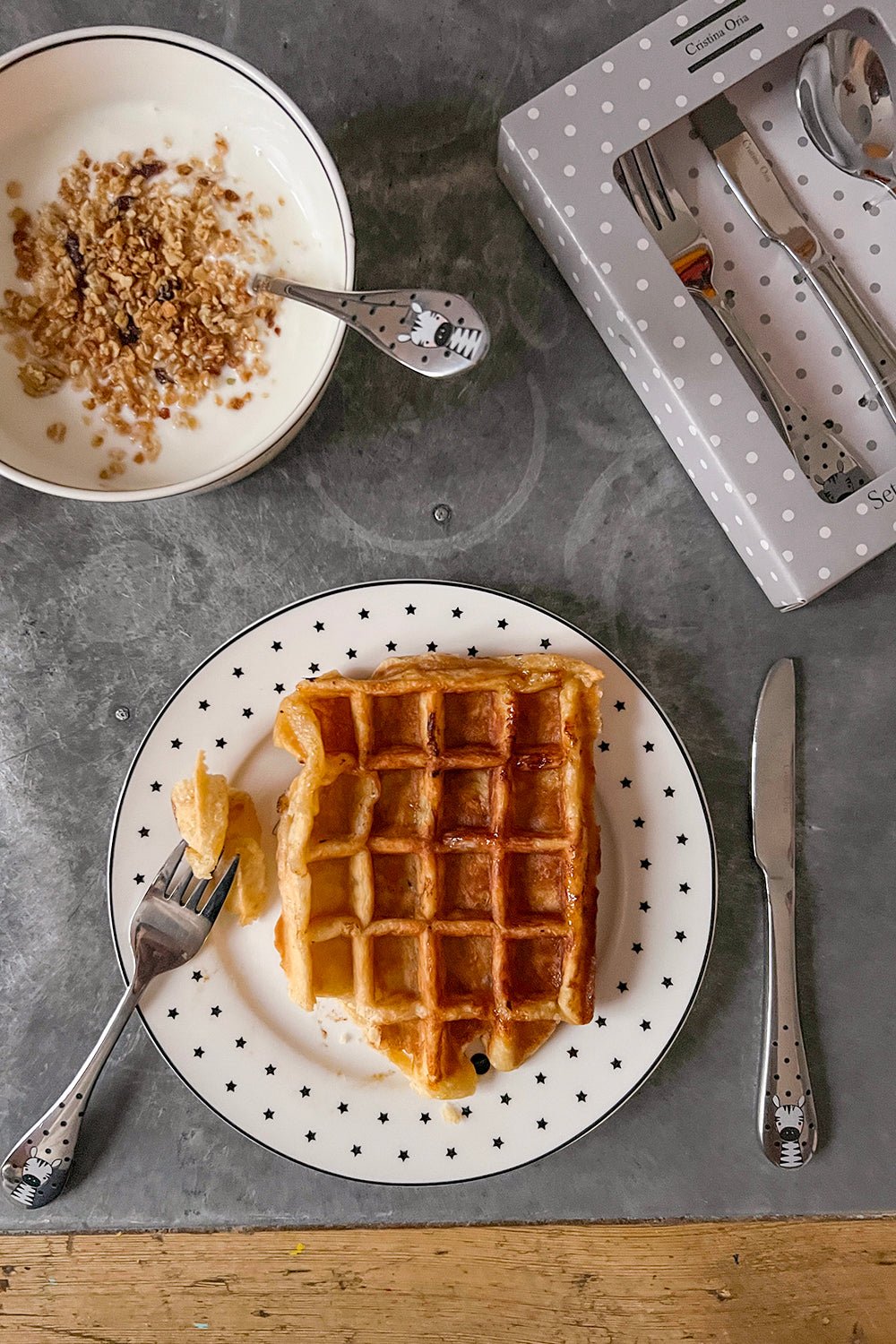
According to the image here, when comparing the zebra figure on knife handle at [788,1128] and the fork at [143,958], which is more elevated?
the fork at [143,958]

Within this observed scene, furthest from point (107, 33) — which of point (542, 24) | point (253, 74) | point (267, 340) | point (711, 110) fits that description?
point (711, 110)

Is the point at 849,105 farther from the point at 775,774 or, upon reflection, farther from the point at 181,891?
the point at 181,891

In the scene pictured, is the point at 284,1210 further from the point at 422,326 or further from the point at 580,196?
the point at 580,196

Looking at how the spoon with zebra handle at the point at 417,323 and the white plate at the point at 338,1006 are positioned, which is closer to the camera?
the spoon with zebra handle at the point at 417,323

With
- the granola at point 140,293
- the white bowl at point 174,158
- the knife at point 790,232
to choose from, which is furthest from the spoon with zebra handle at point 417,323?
the knife at point 790,232

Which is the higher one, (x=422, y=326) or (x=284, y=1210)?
(x=422, y=326)

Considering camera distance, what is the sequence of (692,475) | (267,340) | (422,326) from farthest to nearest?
(692,475) → (267,340) → (422,326)

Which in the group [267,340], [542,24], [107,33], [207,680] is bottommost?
[207,680]

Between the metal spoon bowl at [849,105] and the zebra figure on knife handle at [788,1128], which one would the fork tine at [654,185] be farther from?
the zebra figure on knife handle at [788,1128]
